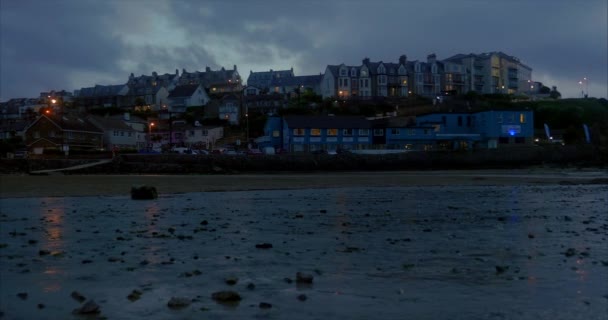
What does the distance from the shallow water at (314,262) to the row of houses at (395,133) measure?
6130 centimetres

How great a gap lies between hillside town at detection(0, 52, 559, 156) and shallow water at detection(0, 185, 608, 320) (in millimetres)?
53685

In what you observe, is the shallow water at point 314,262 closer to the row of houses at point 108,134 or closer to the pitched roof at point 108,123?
the row of houses at point 108,134

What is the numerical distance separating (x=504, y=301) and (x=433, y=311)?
134cm

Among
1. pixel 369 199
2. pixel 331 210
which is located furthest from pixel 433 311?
pixel 369 199

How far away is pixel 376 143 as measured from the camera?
285 ft

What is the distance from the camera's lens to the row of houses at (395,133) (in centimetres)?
8469

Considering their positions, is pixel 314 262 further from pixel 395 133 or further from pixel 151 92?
pixel 151 92

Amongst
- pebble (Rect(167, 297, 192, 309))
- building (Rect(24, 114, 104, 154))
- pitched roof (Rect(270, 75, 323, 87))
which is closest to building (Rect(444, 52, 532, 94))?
pitched roof (Rect(270, 75, 323, 87))

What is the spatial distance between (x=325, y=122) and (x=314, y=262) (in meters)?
73.8

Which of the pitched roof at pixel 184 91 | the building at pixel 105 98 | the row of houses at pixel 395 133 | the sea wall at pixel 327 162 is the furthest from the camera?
the building at pixel 105 98

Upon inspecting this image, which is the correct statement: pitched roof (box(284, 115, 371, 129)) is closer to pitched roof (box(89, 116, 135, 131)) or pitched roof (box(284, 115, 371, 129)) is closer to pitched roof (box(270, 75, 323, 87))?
pitched roof (box(89, 116, 135, 131))

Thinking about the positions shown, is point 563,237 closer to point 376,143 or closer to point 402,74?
point 376,143

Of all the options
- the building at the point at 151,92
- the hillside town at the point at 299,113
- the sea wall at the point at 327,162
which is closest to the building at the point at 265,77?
the hillside town at the point at 299,113

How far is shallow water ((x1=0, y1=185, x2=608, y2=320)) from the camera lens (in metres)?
8.72
